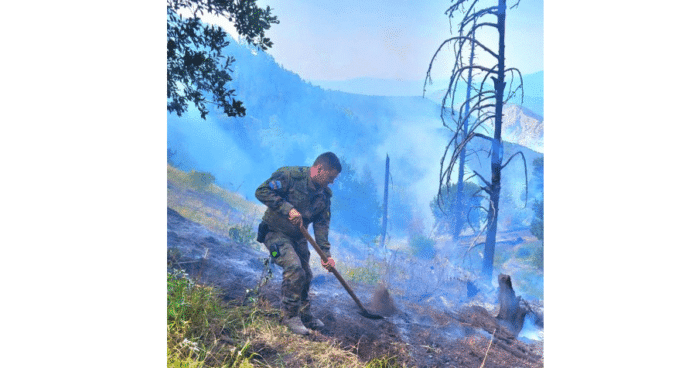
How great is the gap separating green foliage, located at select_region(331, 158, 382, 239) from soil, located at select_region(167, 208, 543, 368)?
0.45 metres

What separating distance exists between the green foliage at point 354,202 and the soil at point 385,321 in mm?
445

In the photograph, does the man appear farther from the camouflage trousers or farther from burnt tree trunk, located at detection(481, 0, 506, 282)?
burnt tree trunk, located at detection(481, 0, 506, 282)

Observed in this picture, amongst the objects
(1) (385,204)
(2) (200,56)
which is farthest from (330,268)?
(2) (200,56)

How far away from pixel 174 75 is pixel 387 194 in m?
2.08

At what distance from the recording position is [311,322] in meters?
4.59

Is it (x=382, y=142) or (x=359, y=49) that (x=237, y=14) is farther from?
(x=382, y=142)

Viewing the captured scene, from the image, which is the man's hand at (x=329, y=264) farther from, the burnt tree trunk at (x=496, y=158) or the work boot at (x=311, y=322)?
the burnt tree trunk at (x=496, y=158)

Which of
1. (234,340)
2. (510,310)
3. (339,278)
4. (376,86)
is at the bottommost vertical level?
(234,340)

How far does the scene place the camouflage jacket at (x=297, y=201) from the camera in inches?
183

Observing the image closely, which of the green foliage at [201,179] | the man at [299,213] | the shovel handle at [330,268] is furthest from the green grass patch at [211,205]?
the shovel handle at [330,268]

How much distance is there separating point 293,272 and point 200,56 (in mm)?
1991

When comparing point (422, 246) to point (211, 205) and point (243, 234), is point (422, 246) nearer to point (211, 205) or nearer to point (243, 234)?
point (243, 234)

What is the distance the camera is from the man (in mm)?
4582

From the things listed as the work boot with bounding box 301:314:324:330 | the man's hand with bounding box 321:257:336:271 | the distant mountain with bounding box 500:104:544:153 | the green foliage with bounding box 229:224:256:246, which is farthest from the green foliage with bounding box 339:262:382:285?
the distant mountain with bounding box 500:104:544:153
